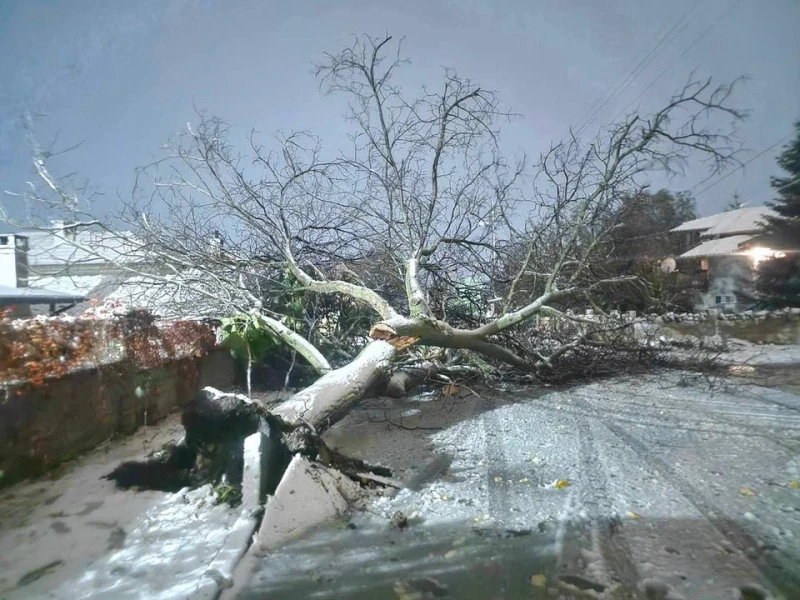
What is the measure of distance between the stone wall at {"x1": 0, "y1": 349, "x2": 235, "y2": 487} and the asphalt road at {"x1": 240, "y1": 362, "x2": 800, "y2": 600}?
2101 millimetres

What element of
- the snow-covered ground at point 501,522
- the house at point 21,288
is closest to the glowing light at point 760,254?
the snow-covered ground at point 501,522

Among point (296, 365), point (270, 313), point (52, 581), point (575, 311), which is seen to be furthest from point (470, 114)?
point (52, 581)

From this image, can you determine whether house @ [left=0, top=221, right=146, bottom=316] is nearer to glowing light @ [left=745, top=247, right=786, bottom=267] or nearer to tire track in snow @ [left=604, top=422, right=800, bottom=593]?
tire track in snow @ [left=604, top=422, right=800, bottom=593]

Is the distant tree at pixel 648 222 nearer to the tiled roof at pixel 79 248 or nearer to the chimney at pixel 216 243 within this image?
the chimney at pixel 216 243

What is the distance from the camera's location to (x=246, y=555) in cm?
282

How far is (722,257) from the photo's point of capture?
6.45m

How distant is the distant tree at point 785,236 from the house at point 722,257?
131 millimetres

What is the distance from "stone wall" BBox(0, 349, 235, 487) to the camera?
3879 mm

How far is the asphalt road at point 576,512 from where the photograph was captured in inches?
93.7

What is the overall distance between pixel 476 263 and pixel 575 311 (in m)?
1.57

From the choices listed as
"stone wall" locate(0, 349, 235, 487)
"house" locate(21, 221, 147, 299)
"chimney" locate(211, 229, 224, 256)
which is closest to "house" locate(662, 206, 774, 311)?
"chimney" locate(211, 229, 224, 256)

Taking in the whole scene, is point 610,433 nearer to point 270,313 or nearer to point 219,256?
point 270,313

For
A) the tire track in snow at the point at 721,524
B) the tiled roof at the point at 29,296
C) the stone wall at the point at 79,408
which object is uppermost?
the tiled roof at the point at 29,296

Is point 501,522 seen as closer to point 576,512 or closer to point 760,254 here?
→ point 576,512
